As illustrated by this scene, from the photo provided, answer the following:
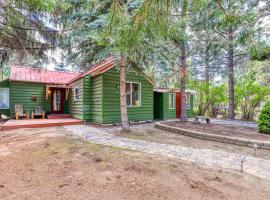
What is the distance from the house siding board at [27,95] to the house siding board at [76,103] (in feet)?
5.45

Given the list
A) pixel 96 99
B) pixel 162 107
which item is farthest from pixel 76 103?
pixel 162 107

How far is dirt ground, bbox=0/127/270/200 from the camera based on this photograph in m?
2.49

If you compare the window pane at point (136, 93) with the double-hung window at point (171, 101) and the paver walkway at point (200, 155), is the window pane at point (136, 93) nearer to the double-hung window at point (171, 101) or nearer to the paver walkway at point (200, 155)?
the double-hung window at point (171, 101)

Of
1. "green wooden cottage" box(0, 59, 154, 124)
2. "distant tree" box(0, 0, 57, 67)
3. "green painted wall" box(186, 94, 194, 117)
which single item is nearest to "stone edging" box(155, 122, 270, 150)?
"green wooden cottage" box(0, 59, 154, 124)

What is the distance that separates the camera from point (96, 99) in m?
8.95

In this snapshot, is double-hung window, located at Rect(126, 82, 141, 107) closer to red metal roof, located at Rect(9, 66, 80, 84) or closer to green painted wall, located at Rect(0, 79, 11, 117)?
red metal roof, located at Rect(9, 66, 80, 84)

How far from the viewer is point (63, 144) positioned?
4.95 metres

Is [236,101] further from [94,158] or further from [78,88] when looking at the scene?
[94,158]

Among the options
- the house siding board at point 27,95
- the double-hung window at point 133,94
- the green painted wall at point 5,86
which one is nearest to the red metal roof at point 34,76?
the house siding board at point 27,95

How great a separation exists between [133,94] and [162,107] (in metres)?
2.56

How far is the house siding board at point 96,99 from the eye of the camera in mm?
8609

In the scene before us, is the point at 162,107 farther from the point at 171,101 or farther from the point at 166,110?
the point at 171,101

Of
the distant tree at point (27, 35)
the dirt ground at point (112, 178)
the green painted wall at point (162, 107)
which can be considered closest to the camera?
the dirt ground at point (112, 178)

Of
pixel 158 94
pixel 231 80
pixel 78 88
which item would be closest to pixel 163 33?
pixel 78 88
